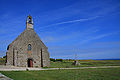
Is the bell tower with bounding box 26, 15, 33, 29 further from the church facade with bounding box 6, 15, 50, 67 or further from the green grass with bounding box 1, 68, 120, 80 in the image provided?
the green grass with bounding box 1, 68, 120, 80

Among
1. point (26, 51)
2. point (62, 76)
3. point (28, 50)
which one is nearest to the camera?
point (62, 76)

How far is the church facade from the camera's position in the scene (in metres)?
27.1

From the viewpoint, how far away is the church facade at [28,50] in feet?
89.0

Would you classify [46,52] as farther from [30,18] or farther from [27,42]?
[30,18]

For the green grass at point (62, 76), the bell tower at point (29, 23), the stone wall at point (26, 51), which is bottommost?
the green grass at point (62, 76)

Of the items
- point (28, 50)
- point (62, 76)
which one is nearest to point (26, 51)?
point (28, 50)

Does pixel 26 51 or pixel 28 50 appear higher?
pixel 28 50

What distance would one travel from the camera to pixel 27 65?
28172mm

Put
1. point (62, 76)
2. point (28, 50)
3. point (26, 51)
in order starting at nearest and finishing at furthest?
1. point (62, 76)
2. point (26, 51)
3. point (28, 50)

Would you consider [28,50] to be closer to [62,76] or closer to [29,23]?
[29,23]

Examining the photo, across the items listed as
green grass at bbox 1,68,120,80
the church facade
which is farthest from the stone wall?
green grass at bbox 1,68,120,80

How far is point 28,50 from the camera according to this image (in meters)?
28.7

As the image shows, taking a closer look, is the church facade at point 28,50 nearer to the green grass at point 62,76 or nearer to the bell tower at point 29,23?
the bell tower at point 29,23

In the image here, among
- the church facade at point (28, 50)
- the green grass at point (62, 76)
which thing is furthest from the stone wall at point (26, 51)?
the green grass at point (62, 76)
